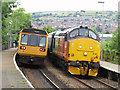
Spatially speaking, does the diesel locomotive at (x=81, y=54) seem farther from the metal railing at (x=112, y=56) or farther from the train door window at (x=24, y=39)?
the metal railing at (x=112, y=56)

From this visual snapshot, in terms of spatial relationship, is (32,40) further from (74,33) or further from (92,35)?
(92,35)

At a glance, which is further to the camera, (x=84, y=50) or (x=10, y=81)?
(x=84, y=50)

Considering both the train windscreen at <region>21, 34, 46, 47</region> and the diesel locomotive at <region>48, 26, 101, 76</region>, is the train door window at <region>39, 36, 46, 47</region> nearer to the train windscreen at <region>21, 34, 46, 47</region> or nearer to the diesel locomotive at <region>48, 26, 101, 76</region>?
the train windscreen at <region>21, 34, 46, 47</region>

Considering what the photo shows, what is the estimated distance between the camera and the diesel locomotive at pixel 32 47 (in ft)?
70.0

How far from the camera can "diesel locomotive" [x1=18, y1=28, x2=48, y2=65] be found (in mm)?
21328

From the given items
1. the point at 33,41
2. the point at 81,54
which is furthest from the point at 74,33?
the point at 33,41

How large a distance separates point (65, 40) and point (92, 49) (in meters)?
2.11

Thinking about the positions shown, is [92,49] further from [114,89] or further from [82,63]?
[114,89]

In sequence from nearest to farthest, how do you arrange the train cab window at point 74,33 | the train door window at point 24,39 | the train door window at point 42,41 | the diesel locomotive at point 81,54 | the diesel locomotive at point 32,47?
the diesel locomotive at point 81,54 < the train cab window at point 74,33 < the diesel locomotive at point 32,47 < the train door window at point 24,39 < the train door window at point 42,41

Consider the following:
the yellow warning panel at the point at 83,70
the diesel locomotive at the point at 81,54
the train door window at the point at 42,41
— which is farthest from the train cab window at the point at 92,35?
the train door window at the point at 42,41

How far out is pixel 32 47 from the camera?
21391 millimetres

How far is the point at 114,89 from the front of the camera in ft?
47.6

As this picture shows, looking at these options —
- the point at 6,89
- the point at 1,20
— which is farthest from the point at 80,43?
the point at 1,20

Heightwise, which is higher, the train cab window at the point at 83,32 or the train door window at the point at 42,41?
the train cab window at the point at 83,32
